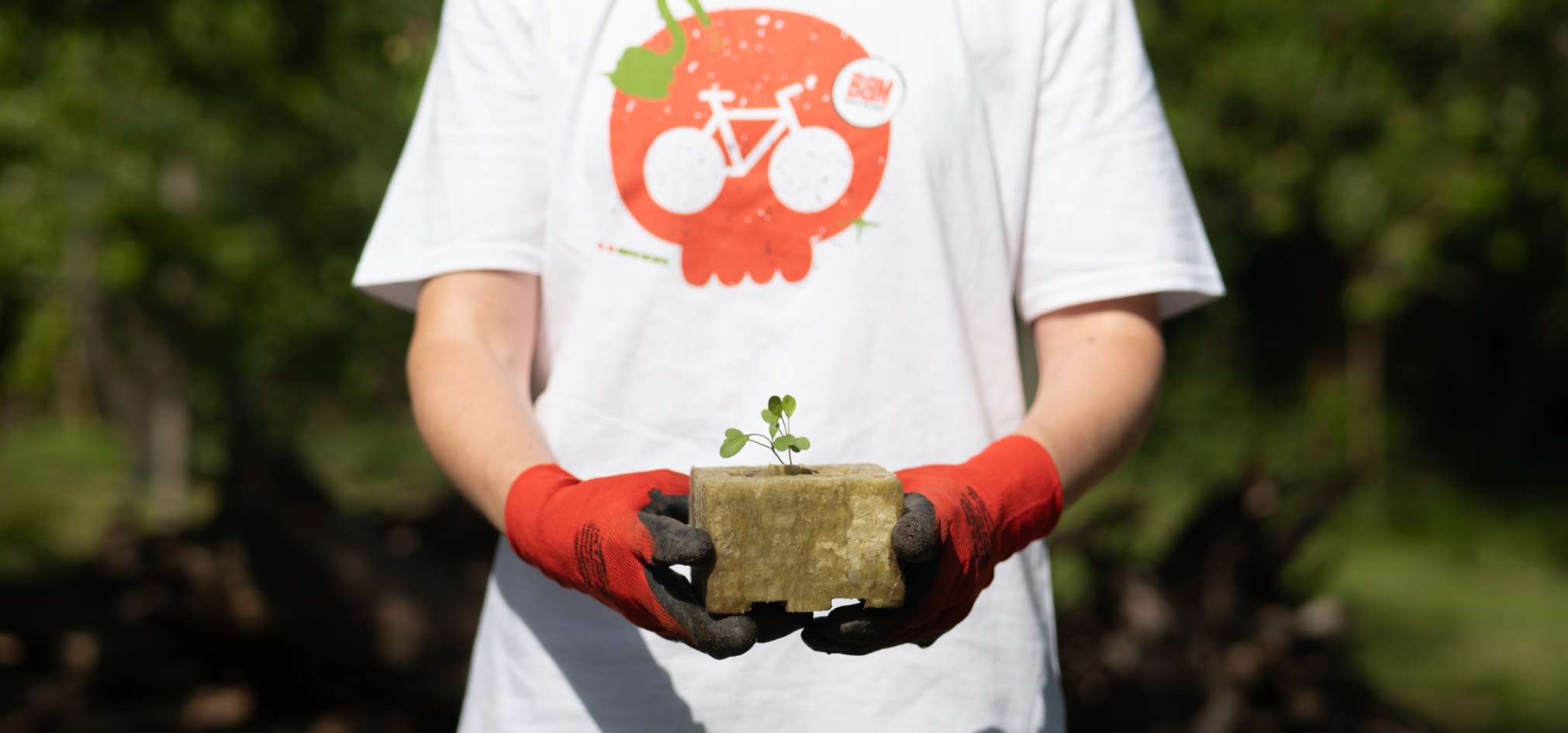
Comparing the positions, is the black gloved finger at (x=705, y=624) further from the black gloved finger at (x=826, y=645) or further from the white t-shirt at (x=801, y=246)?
the white t-shirt at (x=801, y=246)

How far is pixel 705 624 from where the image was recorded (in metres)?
1.07

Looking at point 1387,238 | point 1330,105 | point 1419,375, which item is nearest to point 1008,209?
point 1387,238

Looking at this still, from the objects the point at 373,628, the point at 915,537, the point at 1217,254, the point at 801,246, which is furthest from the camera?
the point at 1217,254

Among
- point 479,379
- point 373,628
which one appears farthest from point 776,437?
point 373,628

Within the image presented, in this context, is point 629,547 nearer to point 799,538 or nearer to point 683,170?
point 799,538

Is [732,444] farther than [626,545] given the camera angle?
Yes

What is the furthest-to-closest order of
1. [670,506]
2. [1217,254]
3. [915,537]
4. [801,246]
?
[1217,254] < [801,246] < [670,506] < [915,537]

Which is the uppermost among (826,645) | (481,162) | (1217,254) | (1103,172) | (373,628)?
(481,162)

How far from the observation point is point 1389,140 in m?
4.48

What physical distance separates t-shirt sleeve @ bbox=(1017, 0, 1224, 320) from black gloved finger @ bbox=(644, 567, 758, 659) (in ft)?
1.73

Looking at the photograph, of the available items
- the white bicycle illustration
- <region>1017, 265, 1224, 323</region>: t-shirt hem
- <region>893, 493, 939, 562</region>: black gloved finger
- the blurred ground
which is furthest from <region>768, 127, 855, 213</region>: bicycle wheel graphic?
the blurred ground

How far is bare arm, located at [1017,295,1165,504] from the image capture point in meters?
1.27

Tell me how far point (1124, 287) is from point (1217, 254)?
6.84m

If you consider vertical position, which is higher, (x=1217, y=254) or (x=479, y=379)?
(x=479, y=379)
